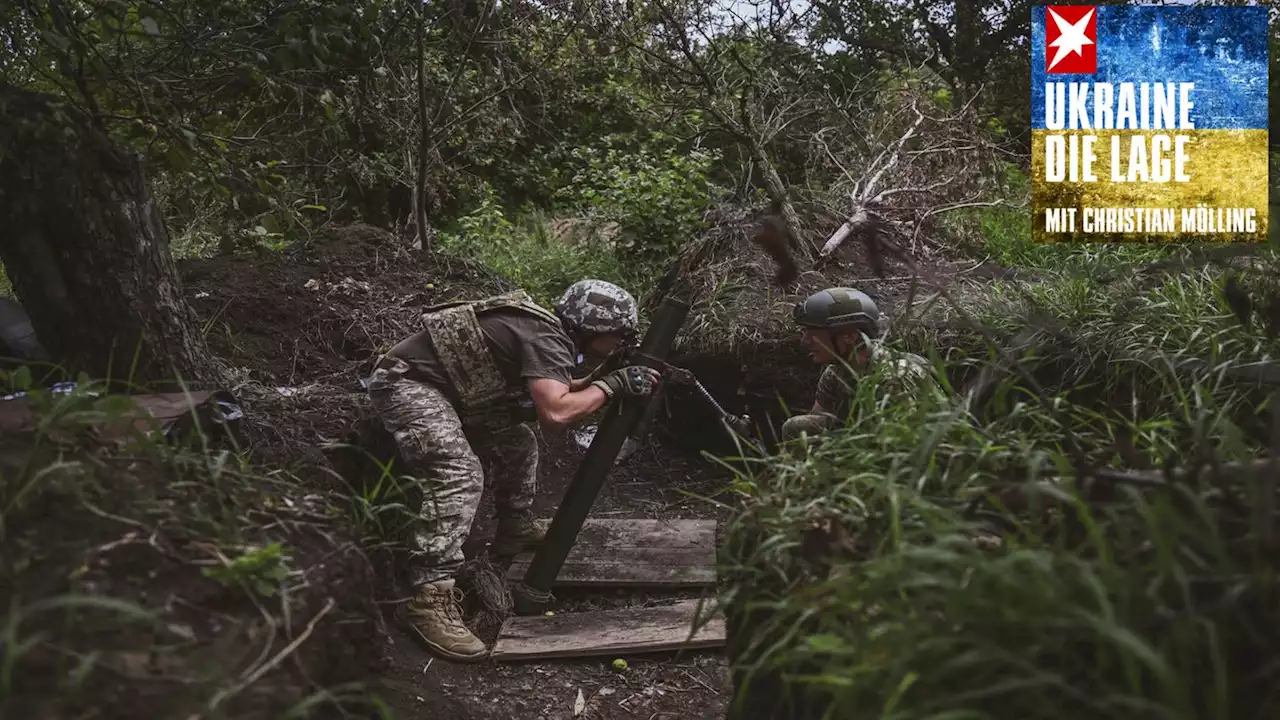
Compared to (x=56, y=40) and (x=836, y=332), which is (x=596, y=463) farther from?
(x=56, y=40)

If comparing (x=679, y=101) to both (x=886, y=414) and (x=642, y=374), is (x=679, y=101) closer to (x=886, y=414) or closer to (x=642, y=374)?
(x=642, y=374)

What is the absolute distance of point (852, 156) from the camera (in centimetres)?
827

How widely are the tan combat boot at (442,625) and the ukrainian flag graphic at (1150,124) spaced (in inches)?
226

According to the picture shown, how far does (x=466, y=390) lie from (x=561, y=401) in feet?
1.71

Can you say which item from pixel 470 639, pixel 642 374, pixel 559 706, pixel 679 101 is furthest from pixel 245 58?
pixel 679 101

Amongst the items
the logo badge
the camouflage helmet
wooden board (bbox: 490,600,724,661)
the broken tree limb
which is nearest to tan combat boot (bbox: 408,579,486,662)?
wooden board (bbox: 490,600,724,661)

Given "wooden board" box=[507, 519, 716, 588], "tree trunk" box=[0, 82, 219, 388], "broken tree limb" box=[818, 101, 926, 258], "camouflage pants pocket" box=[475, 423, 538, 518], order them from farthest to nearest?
"broken tree limb" box=[818, 101, 926, 258], "camouflage pants pocket" box=[475, 423, 538, 518], "wooden board" box=[507, 519, 716, 588], "tree trunk" box=[0, 82, 219, 388]

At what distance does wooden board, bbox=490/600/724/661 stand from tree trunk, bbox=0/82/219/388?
1768 mm

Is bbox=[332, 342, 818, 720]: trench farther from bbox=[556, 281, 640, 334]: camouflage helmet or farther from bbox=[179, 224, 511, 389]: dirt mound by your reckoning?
bbox=[179, 224, 511, 389]: dirt mound

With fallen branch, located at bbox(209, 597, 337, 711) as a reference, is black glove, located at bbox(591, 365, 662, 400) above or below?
below

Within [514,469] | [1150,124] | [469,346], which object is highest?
[1150,124]

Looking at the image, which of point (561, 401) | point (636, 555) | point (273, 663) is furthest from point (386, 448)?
point (273, 663)

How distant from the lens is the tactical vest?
4.26 meters

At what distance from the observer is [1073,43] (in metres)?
9.36
